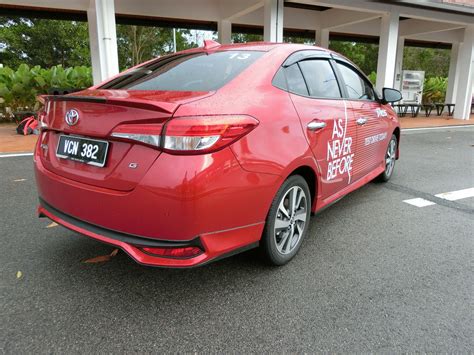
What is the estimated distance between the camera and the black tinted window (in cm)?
305

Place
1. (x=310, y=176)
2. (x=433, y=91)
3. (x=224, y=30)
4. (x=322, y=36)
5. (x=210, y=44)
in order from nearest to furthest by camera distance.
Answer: (x=310, y=176) → (x=210, y=44) → (x=224, y=30) → (x=322, y=36) → (x=433, y=91)

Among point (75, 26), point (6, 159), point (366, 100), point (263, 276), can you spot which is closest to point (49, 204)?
point (263, 276)

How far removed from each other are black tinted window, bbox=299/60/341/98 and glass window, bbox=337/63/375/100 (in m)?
0.28

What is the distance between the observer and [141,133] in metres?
2.00

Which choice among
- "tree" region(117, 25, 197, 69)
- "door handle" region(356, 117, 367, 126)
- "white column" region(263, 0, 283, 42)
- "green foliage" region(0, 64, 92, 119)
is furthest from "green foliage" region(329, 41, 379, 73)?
"door handle" region(356, 117, 367, 126)

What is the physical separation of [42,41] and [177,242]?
3162 centimetres

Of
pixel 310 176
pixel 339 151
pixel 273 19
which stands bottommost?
pixel 310 176

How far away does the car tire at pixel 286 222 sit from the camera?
8.28 feet

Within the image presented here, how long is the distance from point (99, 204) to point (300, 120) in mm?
1458

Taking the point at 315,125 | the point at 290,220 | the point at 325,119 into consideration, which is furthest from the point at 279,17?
the point at 290,220

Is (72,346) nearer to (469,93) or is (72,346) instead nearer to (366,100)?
(366,100)

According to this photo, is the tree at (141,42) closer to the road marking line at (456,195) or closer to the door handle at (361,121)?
the door handle at (361,121)

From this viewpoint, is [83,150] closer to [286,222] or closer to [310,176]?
[286,222]

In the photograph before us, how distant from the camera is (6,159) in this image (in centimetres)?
654
